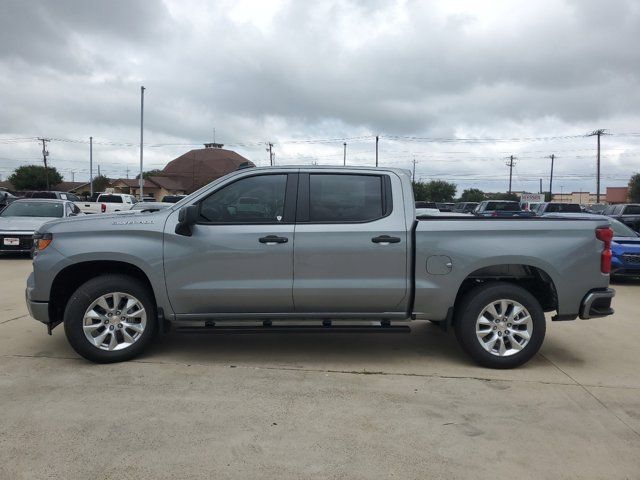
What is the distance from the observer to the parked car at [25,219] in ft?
39.8

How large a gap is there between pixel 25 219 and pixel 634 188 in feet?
268

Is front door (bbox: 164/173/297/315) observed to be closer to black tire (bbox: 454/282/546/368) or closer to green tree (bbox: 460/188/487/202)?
black tire (bbox: 454/282/546/368)

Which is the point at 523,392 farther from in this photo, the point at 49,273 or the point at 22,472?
the point at 49,273

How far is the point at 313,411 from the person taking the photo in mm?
3891

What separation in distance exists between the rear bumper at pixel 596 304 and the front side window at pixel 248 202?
296 centimetres

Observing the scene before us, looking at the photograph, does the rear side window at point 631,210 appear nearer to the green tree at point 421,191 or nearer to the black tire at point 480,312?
the black tire at point 480,312

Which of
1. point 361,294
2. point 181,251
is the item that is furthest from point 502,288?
point 181,251

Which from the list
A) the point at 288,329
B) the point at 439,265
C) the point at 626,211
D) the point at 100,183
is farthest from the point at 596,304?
the point at 100,183

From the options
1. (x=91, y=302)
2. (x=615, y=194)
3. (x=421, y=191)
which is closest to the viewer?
(x=91, y=302)

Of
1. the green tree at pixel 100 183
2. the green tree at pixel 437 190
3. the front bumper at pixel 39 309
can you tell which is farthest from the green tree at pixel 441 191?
the front bumper at pixel 39 309

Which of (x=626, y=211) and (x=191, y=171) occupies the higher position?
(x=191, y=171)

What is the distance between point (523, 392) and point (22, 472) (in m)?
3.69

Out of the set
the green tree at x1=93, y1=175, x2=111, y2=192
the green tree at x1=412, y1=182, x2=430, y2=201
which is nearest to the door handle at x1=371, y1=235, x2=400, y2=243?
the green tree at x1=412, y1=182, x2=430, y2=201

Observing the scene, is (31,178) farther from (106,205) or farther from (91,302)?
(91,302)
